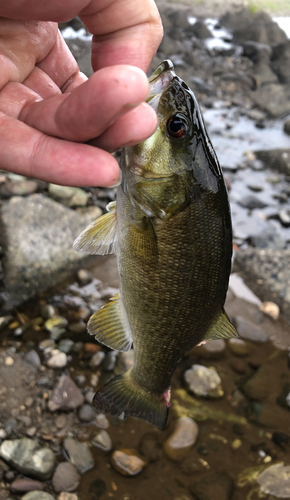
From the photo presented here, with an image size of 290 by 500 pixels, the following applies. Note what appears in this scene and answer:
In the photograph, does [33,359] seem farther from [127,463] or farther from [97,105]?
[97,105]

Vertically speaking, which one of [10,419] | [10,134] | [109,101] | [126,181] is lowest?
[10,419]

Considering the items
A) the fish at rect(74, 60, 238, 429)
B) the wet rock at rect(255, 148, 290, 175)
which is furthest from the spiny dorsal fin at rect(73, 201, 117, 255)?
the wet rock at rect(255, 148, 290, 175)

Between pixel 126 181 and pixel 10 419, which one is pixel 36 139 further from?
pixel 10 419

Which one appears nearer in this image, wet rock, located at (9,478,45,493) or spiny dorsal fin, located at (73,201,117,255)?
spiny dorsal fin, located at (73,201,117,255)

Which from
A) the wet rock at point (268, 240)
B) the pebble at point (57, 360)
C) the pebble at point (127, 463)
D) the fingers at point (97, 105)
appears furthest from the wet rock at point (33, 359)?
the wet rock at point (268, 240)

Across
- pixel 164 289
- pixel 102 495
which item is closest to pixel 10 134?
pixel 164 289

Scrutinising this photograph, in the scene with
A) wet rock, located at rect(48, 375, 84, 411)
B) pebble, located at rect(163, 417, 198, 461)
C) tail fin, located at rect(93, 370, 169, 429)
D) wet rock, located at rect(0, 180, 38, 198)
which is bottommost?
pebble, located at rect(163, 417, 198, 461)

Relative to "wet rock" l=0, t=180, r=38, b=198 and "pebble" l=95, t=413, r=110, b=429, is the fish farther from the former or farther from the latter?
"wet rock" l=0, t=180, r=38, b=198
